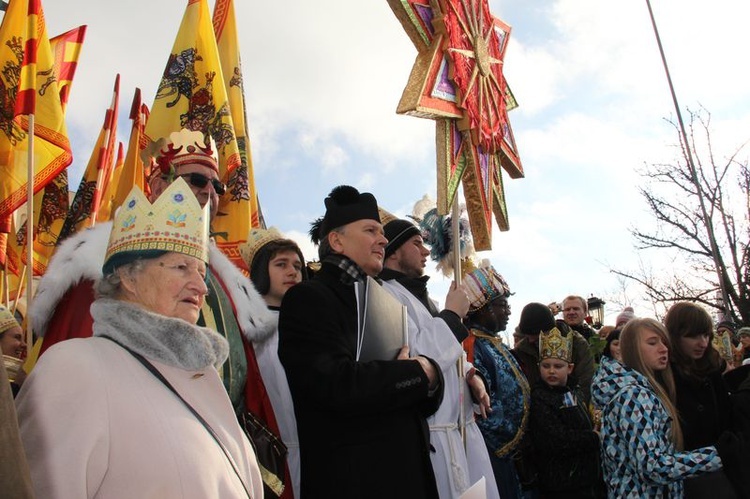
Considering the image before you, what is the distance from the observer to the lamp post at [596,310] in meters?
9.41

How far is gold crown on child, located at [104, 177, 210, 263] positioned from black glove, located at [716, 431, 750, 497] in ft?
9.78

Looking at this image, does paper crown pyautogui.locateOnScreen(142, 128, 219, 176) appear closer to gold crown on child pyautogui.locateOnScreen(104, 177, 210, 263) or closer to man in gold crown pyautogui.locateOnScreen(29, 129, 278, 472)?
man in gold crown pyautogui.locateOnScreen(29, 129, 278, 472)

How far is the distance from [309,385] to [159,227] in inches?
36.0

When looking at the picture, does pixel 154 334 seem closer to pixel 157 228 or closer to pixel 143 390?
pixel 143 390

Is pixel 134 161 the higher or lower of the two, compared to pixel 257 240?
higher

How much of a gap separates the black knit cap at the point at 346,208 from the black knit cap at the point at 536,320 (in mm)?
2888

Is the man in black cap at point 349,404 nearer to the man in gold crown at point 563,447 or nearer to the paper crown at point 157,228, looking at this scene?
the paper crown at point 157,228

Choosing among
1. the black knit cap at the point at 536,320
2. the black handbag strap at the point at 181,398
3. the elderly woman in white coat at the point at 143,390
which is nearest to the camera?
the elderly woman in white coat at the point at 143,390

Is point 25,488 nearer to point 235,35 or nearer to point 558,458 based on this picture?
point 558,458

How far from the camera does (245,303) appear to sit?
10.7 ft

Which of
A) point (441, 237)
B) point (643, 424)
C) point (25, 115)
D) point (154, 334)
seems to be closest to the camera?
point (154, 334)

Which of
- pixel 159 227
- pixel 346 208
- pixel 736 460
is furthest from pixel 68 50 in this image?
pixel 736 460

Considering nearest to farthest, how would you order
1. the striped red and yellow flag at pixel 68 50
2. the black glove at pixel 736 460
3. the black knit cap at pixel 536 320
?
the black glove at pixel 736 460 → the black knit cap at pixel 536 320 → the striped red and yellow flag at pixel 68 50

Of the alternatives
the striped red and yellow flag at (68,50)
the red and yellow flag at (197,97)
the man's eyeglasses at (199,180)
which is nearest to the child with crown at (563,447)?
the red and yellow flag at (197,97)
